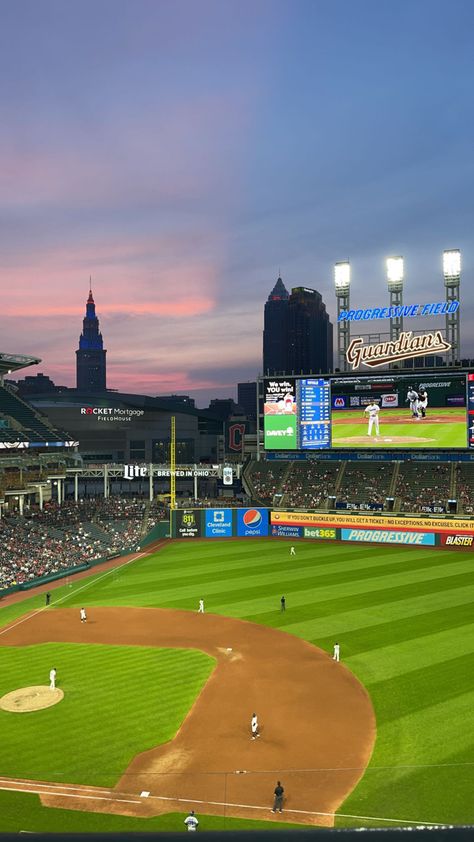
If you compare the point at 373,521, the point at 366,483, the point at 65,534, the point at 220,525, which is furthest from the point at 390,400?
the point at 65,534

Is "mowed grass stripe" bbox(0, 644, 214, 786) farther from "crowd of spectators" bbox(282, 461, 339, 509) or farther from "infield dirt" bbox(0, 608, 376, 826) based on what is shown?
"crowd of spectators" bbox(282, 461, 339, 509)

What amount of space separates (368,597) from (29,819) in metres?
26.1

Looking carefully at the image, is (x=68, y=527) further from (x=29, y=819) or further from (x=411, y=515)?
(x=29, y=819)

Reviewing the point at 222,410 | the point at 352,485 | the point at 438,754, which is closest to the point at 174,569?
the point at 352,485

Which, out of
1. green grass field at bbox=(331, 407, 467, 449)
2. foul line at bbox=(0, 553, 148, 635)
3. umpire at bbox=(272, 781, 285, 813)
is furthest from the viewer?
green grass field at bbox=(331, 407, 467, 449)

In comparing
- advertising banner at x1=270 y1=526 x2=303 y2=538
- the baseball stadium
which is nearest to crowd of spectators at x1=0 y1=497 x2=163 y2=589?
Answer: the baseball stadium

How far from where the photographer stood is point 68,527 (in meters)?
Answer: 59.8

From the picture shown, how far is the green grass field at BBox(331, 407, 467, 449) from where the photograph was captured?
59250mm

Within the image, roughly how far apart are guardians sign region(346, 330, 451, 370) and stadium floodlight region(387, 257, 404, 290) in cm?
766

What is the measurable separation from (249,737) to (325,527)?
132 ft

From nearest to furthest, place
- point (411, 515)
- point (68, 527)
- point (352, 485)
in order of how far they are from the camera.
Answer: point (411, 515) → point (68, 527) → point (352, 485)

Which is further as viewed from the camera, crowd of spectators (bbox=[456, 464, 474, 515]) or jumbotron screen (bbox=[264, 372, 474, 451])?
jumbotron screen (bbox=[264, 372, 474, 451])

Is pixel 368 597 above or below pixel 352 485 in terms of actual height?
below

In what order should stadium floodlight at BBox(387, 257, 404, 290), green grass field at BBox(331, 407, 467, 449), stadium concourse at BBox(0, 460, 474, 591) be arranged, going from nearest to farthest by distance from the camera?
stadium concourse at BBox(0, 460, 474, 591), green grass field at BBox(331, 407, 467, 449), stadium floodlight at BBox(387, 257, 404, 290)
